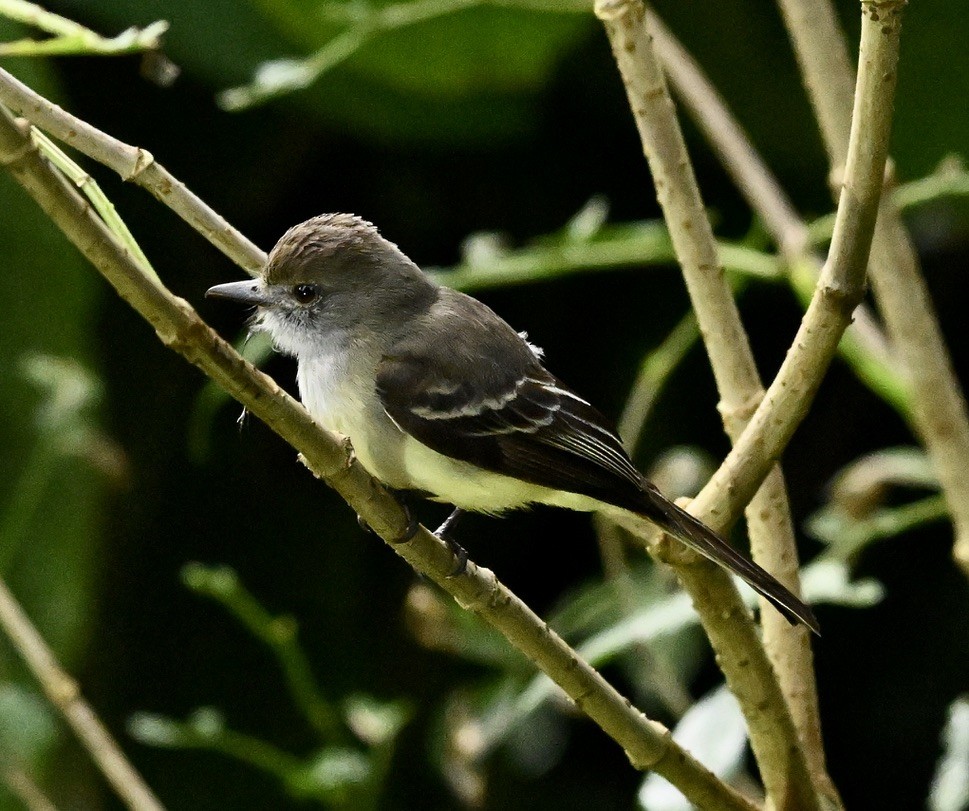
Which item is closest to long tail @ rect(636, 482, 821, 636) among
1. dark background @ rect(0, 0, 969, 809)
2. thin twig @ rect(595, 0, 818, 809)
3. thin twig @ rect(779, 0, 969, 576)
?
thin twig @ rect(595, 0, 818, 809)

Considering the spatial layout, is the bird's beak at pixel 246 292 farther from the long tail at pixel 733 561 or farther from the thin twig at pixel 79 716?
the long tail at pixel 733 561

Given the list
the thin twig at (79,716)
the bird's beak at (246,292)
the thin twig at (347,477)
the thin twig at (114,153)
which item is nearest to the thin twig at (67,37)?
the thin twig at (114,153)

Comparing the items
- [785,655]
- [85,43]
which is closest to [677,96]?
[785,655]

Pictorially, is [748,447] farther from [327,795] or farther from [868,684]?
[868,684]

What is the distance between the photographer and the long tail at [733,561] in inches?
55.6

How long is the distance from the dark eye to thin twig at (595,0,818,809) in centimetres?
64

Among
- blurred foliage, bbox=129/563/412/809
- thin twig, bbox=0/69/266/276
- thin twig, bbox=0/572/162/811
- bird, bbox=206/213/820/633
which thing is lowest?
thin twig, bbox=0/572/162/811

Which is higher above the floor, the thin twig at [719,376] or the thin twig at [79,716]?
the thin twig at [719,376]

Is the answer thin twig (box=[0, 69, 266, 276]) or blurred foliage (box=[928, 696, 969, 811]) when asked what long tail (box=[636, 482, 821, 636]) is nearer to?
blurred foliage (box=[928, 696, 969, 811])

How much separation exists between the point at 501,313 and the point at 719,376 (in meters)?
1.23

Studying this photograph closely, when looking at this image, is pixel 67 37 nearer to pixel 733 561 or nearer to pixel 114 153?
pixel 114 153

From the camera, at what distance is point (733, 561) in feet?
4.64

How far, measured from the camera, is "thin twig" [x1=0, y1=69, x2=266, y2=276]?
1.19 meters

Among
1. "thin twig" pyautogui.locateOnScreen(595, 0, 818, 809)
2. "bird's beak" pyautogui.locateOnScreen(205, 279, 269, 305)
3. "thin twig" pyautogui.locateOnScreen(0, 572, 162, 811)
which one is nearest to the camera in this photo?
"thin twig" pyautogui.locateOnScreen(595, 0, 818, 809)
